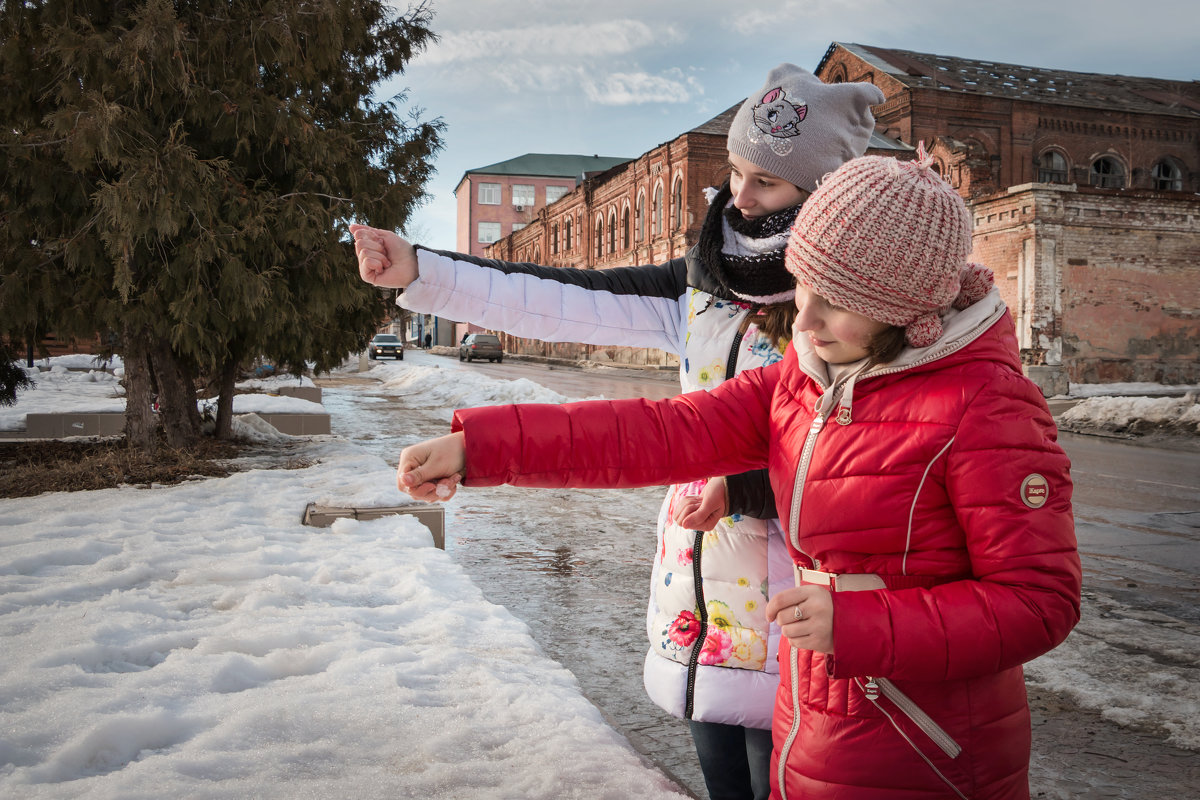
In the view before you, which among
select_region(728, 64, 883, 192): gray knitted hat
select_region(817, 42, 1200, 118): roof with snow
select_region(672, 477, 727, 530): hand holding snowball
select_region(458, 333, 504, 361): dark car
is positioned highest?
select_region(817, 42, 1200, 118): roof with snow

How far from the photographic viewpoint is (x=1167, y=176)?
38.7m

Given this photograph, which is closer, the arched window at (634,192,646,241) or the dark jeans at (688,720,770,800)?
the dark jeans at (688,720,770,800)

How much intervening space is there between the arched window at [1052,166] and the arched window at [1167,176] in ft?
13.9

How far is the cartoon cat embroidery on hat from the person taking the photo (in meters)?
1.95

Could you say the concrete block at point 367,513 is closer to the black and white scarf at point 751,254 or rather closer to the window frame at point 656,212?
the black and white scarf at point 751,254

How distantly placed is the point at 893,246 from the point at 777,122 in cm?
71

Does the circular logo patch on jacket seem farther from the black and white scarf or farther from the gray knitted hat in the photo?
the gray knitted hat

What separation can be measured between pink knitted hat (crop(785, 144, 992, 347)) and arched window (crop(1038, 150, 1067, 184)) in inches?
1638

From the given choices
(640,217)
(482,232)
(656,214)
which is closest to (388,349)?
(640,217)

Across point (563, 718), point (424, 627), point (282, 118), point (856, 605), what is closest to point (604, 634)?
point (424, 627)

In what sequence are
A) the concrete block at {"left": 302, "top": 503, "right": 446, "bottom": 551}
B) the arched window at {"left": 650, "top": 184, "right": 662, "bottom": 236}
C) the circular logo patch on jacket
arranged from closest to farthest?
the circular logo patch on jacket
the concrete block at {"left": 302, "top": 503, "right": 446, "bottom": 551}
the arched window at {"left": 650, "top": 184, "right": 662, "bottom": 236}

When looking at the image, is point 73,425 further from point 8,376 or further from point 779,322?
point 779,322

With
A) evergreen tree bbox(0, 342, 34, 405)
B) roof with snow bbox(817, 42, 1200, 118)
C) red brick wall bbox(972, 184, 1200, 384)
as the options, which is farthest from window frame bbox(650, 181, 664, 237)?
evergreen tree bbox(0, 342, 34, 405)

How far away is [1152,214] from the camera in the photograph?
80.0 feet
